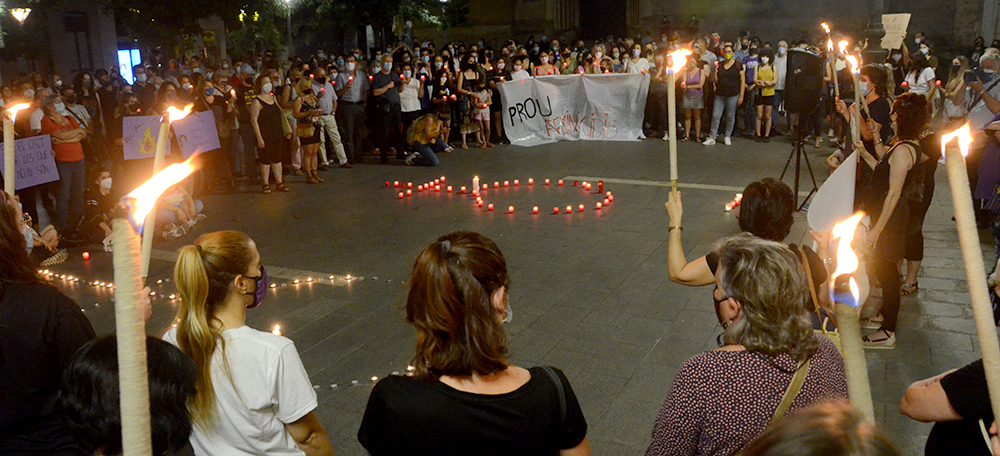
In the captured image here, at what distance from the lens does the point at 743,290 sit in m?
2.74

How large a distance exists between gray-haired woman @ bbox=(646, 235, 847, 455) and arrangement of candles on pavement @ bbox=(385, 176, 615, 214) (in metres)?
8.01

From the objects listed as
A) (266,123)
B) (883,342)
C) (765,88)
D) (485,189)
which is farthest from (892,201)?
(765,88)

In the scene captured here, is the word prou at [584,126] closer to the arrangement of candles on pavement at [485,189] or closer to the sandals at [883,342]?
the arrangement of candles on pavement at [485,189]

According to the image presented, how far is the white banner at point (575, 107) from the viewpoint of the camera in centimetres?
1697

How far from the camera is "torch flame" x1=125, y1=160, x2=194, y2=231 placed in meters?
1.19

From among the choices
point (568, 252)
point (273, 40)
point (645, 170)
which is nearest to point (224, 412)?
point (568, 252)

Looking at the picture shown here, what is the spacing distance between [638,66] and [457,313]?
16331 millimetres

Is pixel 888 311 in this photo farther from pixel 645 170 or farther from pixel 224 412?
pixel 645 170

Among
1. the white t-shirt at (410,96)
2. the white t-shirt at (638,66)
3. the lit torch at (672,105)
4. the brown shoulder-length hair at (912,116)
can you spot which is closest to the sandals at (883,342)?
the brown shoulder-length hair at (912,116)

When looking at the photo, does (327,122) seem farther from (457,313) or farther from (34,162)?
(457,313)

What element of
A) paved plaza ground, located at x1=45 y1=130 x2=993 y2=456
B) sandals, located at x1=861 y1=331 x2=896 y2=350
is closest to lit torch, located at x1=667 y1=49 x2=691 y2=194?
paved plaza ground, located at x1=45 y1=130 x2=993 y2=456

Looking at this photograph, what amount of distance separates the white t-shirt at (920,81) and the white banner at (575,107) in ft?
16.3

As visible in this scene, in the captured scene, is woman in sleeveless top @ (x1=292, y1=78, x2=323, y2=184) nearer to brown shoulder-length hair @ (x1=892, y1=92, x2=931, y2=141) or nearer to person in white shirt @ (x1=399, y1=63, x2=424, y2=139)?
person in white shirt @ (x1=399, y1=63, x2=424, y2=139)

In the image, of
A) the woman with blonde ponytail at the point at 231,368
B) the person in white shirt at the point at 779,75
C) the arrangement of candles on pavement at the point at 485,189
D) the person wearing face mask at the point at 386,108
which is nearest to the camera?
the woman with blonde ponytail at the point at 231,368
